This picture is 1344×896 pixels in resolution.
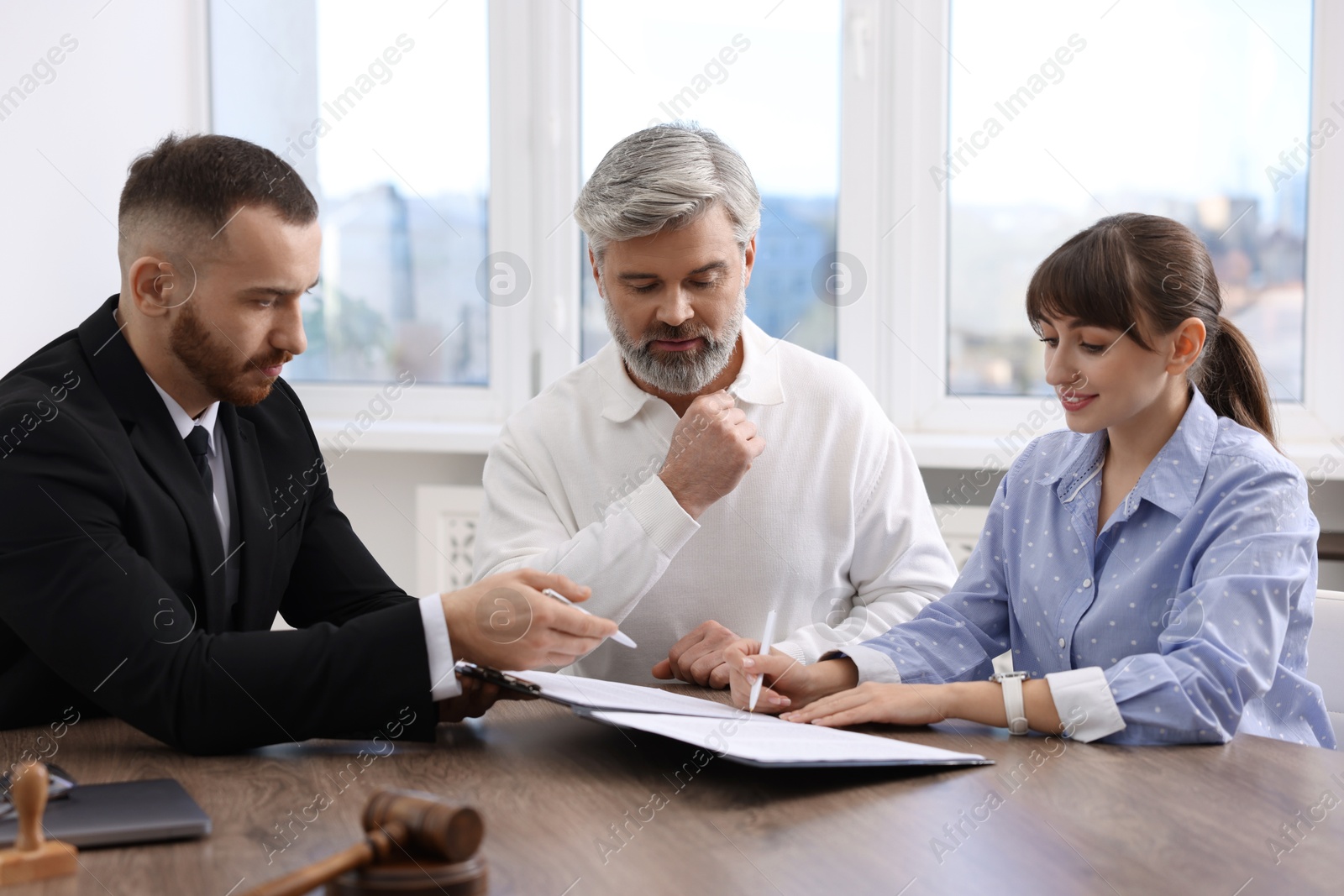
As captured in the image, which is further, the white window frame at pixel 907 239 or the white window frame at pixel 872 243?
the white window frame at pixel 907 239

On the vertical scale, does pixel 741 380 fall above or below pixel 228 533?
above

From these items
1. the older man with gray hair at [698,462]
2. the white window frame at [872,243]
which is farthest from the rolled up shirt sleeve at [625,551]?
the white window frame at [872,243]

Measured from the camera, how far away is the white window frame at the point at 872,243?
2.75 m

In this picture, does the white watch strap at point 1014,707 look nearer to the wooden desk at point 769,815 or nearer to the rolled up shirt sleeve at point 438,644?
the wooden desk at point 769,815

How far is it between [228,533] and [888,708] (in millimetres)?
866

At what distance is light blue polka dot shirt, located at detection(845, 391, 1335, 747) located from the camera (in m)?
1.20

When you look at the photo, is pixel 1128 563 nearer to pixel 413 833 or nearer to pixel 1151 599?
pixel 1151 599

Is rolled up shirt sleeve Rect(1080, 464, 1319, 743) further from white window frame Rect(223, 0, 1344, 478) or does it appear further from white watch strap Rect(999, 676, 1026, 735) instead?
white window frame Rect(223, 0, 1344, 478)

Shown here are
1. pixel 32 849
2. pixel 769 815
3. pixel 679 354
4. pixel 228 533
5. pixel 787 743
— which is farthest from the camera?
pixel 679 354

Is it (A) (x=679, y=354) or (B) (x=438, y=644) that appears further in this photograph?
(A) (x=679, y=354)

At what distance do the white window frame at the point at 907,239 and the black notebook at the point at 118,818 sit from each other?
215 cm

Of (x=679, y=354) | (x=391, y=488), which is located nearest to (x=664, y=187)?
(x=679, y=354)

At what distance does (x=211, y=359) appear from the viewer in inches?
55.8

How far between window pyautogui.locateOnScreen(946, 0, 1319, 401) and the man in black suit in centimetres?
199
